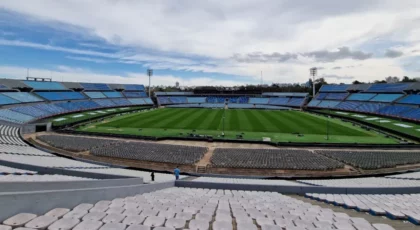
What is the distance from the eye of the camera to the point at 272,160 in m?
28.3

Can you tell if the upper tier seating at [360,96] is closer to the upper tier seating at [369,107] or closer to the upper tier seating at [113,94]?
the upper tier seating at [369,107]

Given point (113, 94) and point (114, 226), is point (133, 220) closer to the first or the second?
point (114, 226)

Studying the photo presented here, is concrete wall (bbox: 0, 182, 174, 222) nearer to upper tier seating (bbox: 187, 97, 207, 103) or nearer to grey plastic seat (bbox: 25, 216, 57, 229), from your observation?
grey plastic seat (bbox: 25, 216, 57, 229)

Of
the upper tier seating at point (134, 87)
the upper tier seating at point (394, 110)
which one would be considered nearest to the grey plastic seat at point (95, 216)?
the upper tier seating at point (394, 110)

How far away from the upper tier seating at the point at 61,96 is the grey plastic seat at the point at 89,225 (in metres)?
80.4

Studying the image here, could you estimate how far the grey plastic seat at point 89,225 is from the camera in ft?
16.7

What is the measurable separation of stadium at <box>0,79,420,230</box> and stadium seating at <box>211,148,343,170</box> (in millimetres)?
125

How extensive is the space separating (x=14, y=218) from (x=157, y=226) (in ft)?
9.19

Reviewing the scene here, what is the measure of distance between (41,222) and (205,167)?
2220 centimetres

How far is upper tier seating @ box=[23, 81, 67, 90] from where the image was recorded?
250 ft

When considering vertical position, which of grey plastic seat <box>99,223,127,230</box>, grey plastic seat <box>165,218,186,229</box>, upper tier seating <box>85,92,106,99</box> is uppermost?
upper tier seating <box>85,92,106,99</box>

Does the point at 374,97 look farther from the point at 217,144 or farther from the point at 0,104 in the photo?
the point at 0,104

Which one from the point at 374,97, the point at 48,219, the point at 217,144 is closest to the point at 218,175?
the point at 217,144

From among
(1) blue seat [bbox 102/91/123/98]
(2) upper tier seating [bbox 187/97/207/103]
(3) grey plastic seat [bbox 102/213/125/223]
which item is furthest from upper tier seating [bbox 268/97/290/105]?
(3) grey plastic seat [bbox 102/213/125/223]
